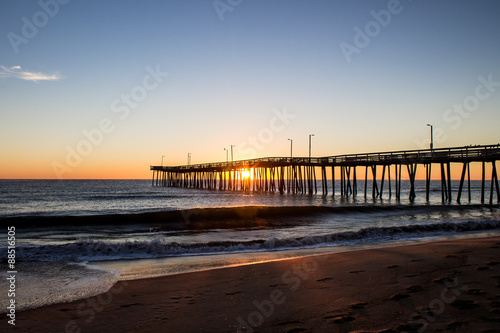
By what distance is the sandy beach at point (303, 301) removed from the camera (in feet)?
13.3

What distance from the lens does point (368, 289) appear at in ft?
17.7

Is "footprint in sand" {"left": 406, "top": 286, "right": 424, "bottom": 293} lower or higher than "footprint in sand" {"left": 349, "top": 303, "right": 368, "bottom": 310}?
lower

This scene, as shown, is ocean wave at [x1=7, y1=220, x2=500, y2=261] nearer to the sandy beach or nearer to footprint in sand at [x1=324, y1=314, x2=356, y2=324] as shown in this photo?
the sandy beach

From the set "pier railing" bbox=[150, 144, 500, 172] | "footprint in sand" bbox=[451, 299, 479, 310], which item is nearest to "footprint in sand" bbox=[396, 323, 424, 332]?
"footprint in sand" bbox=[451, 299, 479, 310]

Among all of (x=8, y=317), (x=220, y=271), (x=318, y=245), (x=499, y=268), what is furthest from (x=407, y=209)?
(x=8, y=317)

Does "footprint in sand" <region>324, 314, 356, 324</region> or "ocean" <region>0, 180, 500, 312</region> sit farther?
"ocean" <region>0, 180, 500, 312</region>

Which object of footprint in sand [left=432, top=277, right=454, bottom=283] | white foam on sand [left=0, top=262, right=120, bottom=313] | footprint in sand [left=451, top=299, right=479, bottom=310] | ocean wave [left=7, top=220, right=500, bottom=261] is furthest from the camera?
ocean wave [left=7, top=220, right=500, bottom=261]

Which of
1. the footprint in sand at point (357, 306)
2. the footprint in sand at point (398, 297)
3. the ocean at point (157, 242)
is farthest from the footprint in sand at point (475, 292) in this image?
the ocean at point (157, 242)

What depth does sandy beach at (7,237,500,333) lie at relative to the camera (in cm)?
406

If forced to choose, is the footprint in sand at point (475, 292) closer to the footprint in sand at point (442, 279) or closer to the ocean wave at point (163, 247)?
the footprint in sand at point (442, 279)

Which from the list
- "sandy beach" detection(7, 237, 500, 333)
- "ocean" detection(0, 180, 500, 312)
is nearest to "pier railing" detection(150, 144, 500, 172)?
"ocean" detection(0, 180, 500, 312)

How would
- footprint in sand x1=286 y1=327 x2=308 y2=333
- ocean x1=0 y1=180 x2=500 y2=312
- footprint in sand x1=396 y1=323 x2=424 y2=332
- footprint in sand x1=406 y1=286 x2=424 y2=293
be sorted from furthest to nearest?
1. ocean x1=0 y1=180 x2=500 y2=312
2. footprint in sand x1=406 y1=286 x2=424 y2=293
3. footprint in sand x1=286 y1=327 x2=308 y2=333
4. footprint in sand x1=396 y1=323 x2=424 y2=332

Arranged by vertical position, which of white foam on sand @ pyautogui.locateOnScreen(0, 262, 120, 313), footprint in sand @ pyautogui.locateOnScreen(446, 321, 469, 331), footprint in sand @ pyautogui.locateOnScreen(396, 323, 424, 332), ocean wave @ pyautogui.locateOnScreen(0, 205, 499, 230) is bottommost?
ocean wave @ pyautogui.locateOnScreen(0, 205, 499, 230)

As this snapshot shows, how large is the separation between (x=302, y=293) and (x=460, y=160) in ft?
91.4
